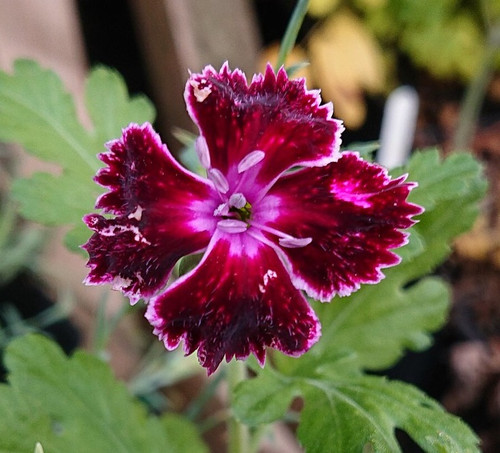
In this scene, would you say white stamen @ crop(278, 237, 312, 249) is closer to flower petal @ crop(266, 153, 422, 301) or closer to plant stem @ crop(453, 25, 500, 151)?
flower petal @ crop(266, 153, 422, 301)

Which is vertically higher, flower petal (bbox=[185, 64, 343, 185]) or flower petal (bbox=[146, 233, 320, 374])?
flower petal (bbox=[185, 64, 343, 185])

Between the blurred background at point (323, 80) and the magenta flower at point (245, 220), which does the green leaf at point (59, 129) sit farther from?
the blurred background at point (323, 80)

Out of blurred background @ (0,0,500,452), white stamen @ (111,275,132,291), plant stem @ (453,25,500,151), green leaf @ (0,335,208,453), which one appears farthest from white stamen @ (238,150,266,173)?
plant stem @ (453,25,500,151)

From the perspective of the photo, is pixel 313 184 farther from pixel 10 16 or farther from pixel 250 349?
pixel 10 16

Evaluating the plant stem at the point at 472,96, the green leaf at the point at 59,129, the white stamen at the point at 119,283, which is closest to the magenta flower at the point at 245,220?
the white stamen at the point at 119,283

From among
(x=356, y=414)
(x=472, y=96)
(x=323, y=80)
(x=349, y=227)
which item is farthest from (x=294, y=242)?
(x=323, y=80)

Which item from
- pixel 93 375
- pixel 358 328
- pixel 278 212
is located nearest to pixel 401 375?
pixel 358 328

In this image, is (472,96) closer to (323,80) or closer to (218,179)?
(323,80)
